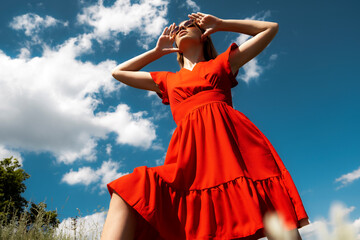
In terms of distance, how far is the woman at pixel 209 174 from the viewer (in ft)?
5.07

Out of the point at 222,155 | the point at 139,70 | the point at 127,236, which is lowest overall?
the point at 127,236

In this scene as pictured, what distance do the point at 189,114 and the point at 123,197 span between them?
1.01 m

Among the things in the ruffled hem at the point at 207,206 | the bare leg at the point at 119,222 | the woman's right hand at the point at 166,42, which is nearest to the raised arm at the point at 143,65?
the woman's right hand at the point at 166,42

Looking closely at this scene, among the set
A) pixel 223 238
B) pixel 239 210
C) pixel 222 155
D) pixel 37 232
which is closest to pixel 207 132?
pixel 222 155

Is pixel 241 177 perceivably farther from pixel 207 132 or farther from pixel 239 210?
pixel 207 132

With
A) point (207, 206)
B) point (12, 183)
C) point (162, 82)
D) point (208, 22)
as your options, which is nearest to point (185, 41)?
point (208, 22)

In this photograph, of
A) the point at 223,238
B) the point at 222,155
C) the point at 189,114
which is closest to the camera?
the point at 223,238

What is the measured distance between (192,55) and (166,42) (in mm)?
335

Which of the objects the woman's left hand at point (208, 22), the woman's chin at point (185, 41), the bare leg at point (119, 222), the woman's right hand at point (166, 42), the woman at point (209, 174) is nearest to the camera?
the bare leg at point (119, 222)

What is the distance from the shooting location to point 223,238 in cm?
166

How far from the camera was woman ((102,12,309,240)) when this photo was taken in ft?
5.07

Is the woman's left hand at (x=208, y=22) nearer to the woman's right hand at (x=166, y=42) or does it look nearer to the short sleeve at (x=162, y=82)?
the woman's right hand at (x=166, y=42)

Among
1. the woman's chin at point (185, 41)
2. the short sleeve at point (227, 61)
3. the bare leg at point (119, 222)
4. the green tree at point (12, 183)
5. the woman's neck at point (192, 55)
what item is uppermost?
the green tree at point (12, 183)

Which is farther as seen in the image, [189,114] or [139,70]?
[139,70]
